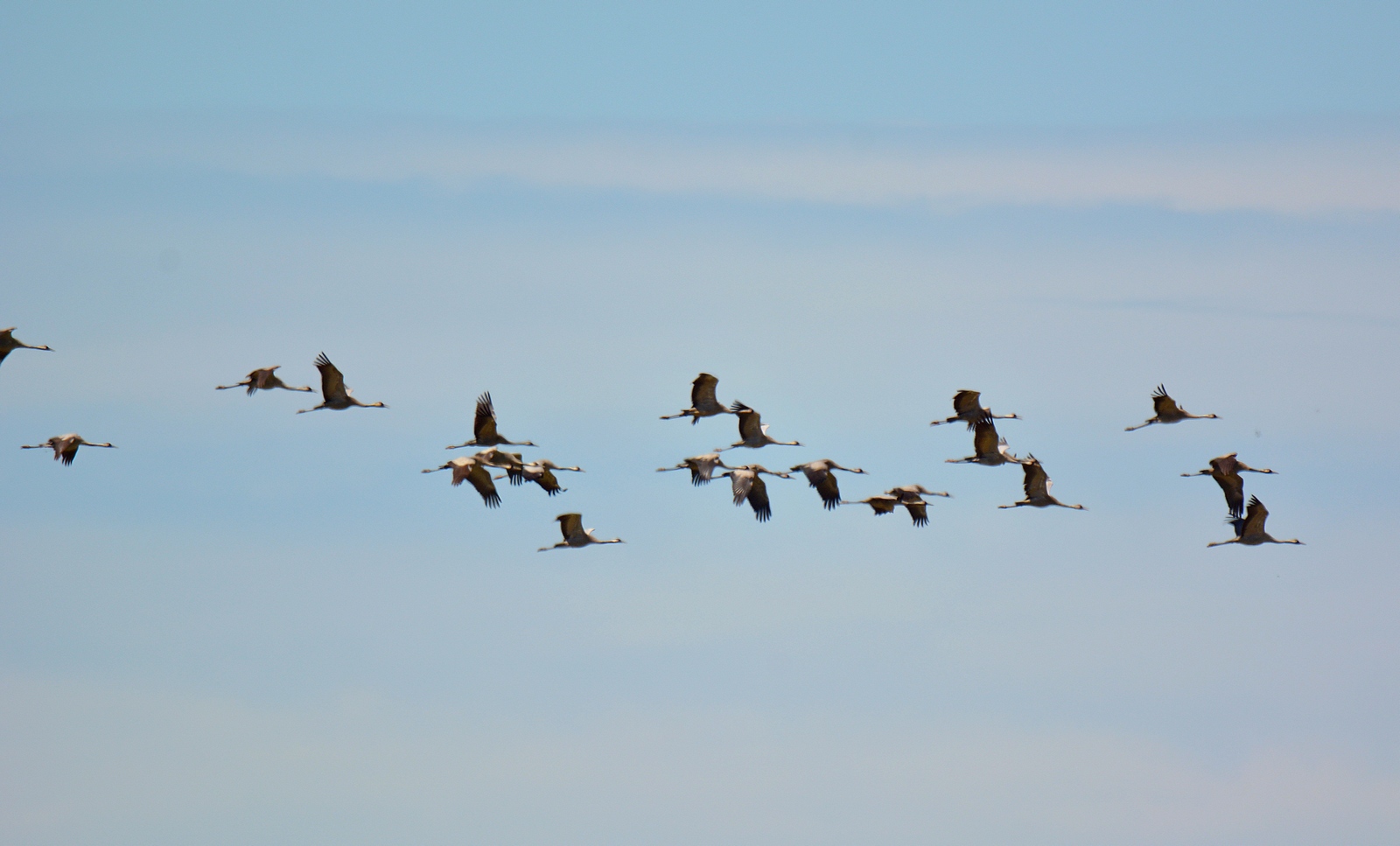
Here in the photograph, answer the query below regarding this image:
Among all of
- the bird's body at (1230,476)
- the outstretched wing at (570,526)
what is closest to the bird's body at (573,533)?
the outstretched wing at (570,526)

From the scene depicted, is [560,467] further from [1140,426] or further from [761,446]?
[1140,426]

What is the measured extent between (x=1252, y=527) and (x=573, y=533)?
17.4 metres

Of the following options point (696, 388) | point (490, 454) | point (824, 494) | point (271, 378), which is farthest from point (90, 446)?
point (824, 494)

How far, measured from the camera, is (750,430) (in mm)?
53188

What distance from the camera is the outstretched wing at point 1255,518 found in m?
52.4

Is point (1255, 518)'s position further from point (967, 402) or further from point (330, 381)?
point (330, 381)

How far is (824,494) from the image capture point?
53.7 meters

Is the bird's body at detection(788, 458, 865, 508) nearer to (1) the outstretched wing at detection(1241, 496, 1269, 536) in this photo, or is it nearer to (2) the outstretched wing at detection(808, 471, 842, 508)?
(2) the outstretched wing at detection(808, 471, 842, 508)

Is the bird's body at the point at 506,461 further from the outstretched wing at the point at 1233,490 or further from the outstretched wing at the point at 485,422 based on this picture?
the outstretched wing at the point at 1233,490

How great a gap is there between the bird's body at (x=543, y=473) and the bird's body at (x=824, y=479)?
22.2 ft

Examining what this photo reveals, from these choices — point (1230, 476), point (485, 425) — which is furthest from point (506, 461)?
point (1230, 476)

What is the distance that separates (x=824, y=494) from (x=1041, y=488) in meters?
5.70

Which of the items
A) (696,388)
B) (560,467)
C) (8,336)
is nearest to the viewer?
(8,336)

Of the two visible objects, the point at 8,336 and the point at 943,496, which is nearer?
the point at 8,336
